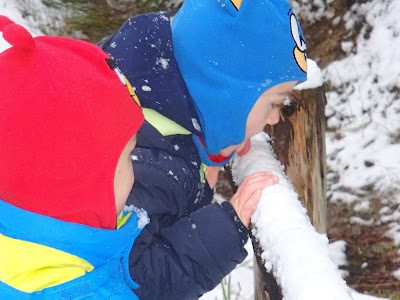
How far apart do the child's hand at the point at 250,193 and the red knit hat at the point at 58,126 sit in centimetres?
41

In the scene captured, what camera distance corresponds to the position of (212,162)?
2.02m

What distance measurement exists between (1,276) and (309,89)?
120 cm

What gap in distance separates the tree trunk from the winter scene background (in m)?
1.26

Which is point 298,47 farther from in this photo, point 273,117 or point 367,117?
point 367,117

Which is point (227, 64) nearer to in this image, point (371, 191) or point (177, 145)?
point (177, 145)

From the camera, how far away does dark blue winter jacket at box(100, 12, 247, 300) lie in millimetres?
1687

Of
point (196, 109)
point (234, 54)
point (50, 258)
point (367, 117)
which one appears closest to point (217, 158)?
point (196, 109)

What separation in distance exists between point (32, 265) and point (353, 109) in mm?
3220

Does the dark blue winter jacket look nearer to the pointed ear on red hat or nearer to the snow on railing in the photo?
the snow on railing

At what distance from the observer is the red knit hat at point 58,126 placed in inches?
46.3

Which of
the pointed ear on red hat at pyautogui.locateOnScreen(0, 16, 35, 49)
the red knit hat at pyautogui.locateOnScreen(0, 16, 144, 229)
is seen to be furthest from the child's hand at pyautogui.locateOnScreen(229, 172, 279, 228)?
the pointed ear on red hat at pyautogui.locateOnScreen(0, 16, 35, 49)

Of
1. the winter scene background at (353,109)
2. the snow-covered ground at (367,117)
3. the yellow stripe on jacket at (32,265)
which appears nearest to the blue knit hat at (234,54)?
the yellow stripe on jacket at (32,265)

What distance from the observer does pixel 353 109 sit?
159 inches

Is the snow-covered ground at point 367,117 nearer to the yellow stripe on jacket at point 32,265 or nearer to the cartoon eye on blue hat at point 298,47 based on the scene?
the cartoon eye on blue hat at point 298,47
